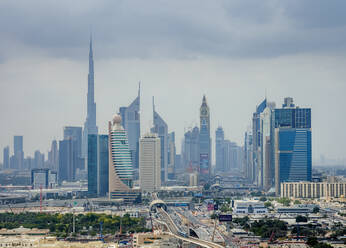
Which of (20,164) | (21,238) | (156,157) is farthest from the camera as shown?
(20,164)

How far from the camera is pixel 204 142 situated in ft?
358

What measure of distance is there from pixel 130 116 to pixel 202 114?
1286 centimetres

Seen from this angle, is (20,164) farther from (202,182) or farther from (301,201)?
(301,201)

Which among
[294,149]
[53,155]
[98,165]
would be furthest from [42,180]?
[294,149]

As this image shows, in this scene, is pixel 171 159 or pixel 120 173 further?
pixel 171 159

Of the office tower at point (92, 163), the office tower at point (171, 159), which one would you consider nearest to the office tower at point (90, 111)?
the office tower at point (171, 159)

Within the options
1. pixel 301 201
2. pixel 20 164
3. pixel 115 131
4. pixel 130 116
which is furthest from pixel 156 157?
pixel 20 164

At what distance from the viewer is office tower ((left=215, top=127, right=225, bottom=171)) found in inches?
5832

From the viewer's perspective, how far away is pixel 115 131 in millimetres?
65375

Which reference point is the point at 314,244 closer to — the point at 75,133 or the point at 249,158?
the point at 249,158

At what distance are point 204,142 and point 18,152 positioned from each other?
120 feet

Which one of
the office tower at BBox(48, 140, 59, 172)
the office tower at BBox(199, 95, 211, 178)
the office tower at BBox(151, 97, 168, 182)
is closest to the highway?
the office tower at BBox(151, 97, 168, 182)

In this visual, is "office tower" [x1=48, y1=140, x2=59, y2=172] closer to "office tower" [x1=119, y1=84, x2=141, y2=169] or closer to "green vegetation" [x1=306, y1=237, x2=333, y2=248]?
"office tower" [x1=119, y1=84, x2=141, y2=169]

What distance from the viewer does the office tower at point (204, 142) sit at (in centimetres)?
10644
